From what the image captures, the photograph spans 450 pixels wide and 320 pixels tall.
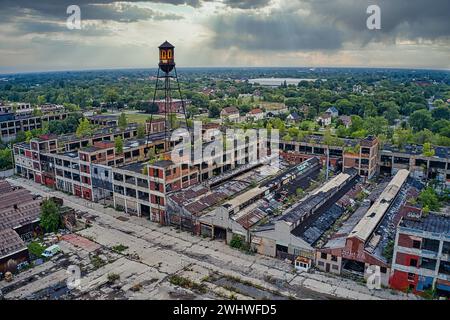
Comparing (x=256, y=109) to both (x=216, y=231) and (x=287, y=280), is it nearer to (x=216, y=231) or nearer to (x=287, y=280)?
(x=216, y=231)

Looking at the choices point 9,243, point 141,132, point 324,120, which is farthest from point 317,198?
point 324,120

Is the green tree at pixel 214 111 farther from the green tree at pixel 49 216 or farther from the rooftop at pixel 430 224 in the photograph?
the rooftop at pixel 430 224

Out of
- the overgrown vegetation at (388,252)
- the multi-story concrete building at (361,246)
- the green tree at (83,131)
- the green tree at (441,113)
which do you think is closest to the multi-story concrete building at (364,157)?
the multi-story concrete building at (361,246)

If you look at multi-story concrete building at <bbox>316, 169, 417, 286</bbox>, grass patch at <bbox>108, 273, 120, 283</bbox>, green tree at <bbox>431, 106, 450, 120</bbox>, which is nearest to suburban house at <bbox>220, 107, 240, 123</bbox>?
green tree at <bbox>431, 106, 450, 120</bbox>

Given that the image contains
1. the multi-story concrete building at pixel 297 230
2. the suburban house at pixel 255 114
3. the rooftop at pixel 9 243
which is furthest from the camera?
the suburban house at pixel 255 114

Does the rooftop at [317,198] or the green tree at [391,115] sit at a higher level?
the green tree at [391,115]

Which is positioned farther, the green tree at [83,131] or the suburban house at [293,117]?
the suburban house at [293,117]

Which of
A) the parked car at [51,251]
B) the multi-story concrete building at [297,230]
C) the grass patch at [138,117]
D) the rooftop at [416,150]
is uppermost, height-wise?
the grass patch at [138,117]
